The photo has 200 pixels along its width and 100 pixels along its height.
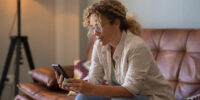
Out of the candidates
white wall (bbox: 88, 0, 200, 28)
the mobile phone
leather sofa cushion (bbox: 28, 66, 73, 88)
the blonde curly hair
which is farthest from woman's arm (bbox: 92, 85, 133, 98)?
white wall (bbox: 88, 0, 200, 28)

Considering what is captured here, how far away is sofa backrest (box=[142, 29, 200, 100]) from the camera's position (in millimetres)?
1792

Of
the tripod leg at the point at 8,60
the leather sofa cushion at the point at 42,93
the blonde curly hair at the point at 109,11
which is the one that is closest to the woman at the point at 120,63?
the blonde curly hair at the point at 109,11

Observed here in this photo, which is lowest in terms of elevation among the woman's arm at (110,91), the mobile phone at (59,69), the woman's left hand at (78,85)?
the woman's arm at (110,91)

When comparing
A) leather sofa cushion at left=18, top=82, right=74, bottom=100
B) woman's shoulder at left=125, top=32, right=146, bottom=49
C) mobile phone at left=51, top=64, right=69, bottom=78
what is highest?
woman's shoulder at left=125, top=32, right=146, bottom=49

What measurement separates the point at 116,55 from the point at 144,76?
20 cm

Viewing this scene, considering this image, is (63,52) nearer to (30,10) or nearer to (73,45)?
(73,45)

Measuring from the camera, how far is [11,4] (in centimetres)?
288

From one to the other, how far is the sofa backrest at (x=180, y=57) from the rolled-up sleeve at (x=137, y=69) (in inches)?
19.4

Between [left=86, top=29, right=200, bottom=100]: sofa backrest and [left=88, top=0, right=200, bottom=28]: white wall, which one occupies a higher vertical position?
[left=88, top=0, right=200, bottom=28]: white wall

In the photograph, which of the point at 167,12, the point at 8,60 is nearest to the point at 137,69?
the point at 167,12

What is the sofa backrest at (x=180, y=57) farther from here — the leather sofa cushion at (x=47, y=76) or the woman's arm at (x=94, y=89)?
the leather sofa cushion at (x=47, y=76)

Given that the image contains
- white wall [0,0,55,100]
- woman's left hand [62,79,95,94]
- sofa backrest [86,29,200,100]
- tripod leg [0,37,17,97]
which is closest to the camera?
woman's left hand [62,79,95,94]

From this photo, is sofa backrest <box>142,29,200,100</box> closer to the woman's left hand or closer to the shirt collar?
the shirt collar

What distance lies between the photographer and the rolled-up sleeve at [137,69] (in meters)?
1.41
